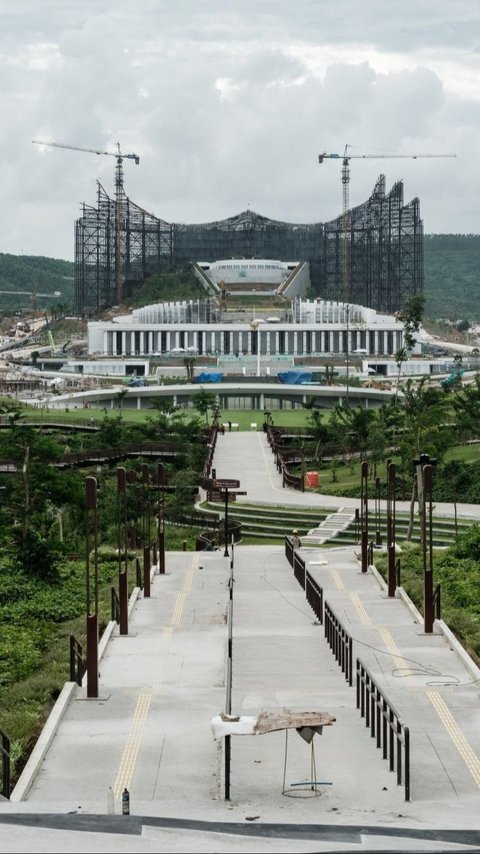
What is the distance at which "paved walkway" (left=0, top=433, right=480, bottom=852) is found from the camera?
1488cm

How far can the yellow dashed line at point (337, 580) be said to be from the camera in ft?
118

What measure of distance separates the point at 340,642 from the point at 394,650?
1.80m

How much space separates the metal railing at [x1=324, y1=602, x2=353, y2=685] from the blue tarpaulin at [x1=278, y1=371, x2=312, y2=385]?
111 metres

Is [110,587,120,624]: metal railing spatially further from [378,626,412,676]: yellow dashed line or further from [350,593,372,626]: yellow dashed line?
[378,626,412,676]: yellow dashed line

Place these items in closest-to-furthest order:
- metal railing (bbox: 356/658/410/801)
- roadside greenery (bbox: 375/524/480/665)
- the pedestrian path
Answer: metal railing (bbox: 356/658/410/801) → roadside greenery (bbox: 375/524/480/665) → the pedestrian path

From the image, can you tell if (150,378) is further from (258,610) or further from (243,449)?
(258,610)

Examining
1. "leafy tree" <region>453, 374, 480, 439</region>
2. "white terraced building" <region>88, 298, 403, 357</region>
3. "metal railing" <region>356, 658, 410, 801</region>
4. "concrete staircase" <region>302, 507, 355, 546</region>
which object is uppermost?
"white terraced building" <region>88, 298, 403, 357</region>

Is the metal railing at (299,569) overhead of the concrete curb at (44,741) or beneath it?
beneath

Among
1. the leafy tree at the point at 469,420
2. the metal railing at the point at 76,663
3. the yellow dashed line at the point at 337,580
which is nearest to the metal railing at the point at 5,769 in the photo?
the metal railing at the point at 76,663

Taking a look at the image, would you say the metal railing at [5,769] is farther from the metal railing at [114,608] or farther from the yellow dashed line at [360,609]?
the yellow dashed line at [360,609]

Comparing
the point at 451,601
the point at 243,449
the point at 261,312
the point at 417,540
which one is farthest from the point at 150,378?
the point at 451,601

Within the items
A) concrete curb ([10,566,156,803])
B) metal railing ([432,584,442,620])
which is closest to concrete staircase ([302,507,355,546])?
metal railing ([432,584,442,620])

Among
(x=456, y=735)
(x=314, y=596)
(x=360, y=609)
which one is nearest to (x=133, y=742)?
(x=456, y=735)

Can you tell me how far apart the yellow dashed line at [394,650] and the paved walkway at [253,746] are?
0.04m
